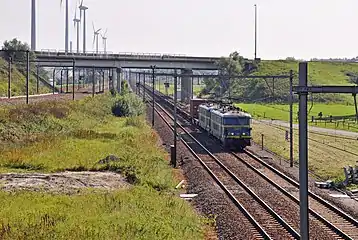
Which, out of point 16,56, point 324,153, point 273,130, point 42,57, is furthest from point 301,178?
point 16,56

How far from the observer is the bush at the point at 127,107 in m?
73.9

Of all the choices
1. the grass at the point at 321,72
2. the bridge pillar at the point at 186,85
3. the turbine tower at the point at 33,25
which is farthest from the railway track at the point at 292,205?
the grass at the point at 321,72

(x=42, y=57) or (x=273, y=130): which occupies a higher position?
(x=42, y=57)

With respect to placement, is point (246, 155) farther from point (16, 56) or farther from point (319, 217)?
point (16, 56)

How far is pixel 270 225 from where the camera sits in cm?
2064

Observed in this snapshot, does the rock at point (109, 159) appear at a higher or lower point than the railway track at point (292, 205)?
higher

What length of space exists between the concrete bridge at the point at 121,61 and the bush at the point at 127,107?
2484 centimetres

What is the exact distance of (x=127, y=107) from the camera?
244ft

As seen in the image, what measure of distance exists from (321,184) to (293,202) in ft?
15.9

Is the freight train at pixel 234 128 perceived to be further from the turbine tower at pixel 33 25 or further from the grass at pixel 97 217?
the turbine tower at pixel 33 25

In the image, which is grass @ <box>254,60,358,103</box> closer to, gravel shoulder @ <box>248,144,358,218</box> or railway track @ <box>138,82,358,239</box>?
gravel shoulder @ <box>248,144,358,218</box>

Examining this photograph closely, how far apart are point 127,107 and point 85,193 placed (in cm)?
5065

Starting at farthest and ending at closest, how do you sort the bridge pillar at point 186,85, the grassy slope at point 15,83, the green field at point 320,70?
the green field at point 320,70
the bridge pillar at point 186,85
the grassy slope at point 15,83

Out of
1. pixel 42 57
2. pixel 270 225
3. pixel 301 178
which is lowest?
pixel 270 225
